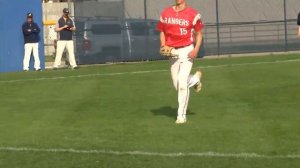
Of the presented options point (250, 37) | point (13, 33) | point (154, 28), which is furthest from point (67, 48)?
point (250, 37)

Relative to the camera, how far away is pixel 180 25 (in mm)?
12016

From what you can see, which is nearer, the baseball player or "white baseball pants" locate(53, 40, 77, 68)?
the baseball player

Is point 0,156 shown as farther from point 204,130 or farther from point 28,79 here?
point 28,79

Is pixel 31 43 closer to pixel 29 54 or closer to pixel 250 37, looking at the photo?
pixel 29 54

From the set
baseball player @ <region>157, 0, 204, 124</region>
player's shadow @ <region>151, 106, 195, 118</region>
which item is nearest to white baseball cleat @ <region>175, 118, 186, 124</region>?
baseball player @ <region>157, 0, 204, 124</region>

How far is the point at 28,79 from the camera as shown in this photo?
69.8 ft

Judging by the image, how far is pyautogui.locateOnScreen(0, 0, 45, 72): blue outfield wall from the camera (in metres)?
26.9

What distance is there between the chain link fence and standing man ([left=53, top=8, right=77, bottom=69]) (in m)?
1.90

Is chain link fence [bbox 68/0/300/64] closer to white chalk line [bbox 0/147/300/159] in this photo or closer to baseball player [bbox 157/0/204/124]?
baseball player [bbox 157/0/204/124]

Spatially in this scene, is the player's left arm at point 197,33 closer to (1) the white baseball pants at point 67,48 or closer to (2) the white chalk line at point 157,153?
(2) the white chalk line at point 157,153

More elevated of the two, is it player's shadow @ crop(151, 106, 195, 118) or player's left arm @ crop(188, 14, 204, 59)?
player's left arm @ crop(188, 14, 204, 59)

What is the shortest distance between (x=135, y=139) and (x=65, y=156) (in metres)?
1.47

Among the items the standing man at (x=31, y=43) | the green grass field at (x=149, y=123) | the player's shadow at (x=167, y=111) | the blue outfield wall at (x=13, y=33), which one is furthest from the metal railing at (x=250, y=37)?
the player's shadow at (x=167, y=111)

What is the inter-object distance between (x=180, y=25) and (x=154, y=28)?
57.0 feet
